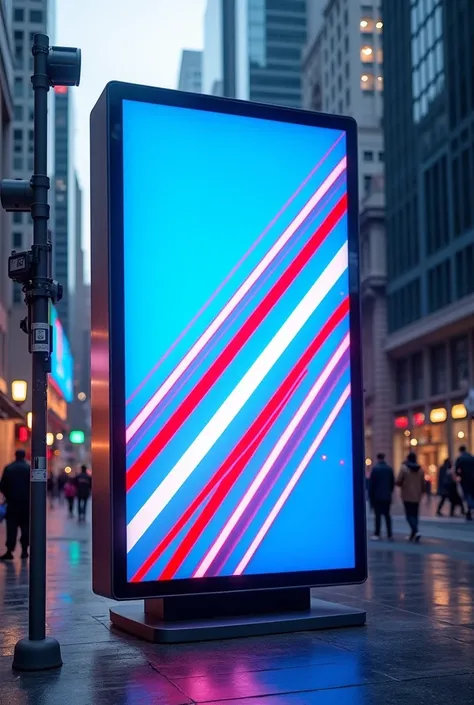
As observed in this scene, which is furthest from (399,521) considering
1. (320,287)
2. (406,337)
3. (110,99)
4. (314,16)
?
(314,16)

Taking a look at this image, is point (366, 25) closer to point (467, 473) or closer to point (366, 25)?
point (366, 25)

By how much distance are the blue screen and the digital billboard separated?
0.01 m

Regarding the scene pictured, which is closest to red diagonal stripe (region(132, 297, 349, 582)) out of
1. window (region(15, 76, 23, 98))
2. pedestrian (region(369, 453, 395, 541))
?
pedestrian (region(369, 453, 395, 541))

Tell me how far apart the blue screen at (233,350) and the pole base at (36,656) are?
3.31ft

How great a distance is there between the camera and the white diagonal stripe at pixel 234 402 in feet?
25.9

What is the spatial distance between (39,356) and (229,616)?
9.72ft

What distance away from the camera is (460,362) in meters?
48.8

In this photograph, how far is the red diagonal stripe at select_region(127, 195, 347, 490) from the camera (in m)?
7.96

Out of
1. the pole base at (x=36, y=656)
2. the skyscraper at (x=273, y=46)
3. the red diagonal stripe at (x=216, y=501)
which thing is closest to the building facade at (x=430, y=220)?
the red diagonal stripe at (x=216, y=501)

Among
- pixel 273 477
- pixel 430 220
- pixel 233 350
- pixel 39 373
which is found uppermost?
pixel 430 220

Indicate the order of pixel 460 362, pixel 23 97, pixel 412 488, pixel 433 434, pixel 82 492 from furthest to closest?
pixel 23 97 < pixel 433 434 < pixel 460 362 < pixel 82 492 < pixel 412 488

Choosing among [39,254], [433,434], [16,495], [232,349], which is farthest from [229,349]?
[433,434]

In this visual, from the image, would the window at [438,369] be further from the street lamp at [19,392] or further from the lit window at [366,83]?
the lit window at [366,83]

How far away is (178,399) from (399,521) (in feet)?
66.2
